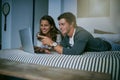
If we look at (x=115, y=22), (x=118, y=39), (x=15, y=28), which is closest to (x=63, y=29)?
(x=118, y=39)

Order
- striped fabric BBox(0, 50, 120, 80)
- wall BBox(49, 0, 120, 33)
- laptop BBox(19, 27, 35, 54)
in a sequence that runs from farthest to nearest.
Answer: wall BBox(49, 0, 120, 33) < laptop BBox(19, 27, 35, 54) < striped fabric BBox(0, 50, 120, 80)

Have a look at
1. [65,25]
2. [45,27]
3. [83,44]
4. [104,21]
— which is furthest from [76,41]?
[104,21]

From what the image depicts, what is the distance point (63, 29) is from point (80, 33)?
41 cm

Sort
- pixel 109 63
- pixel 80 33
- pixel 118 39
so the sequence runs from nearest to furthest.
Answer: pixel 109 63 < pixel 80 33 < pixel 118 39

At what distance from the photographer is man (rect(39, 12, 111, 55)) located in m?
1.38

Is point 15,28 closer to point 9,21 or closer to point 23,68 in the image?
point 9,21

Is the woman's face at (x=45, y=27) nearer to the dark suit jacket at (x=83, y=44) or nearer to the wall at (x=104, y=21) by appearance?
the dark suit jacket at (x=83, y=44)

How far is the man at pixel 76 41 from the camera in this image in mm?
1384

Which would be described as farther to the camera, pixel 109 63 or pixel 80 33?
pixel 80 33

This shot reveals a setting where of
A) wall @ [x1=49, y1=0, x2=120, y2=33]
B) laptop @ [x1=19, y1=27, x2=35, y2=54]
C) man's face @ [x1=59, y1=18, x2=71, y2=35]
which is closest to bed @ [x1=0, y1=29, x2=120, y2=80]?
laptop @ [x1=19, y1=27, x2=35, y2=54]

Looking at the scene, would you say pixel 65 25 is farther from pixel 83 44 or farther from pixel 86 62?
pixel 86 62

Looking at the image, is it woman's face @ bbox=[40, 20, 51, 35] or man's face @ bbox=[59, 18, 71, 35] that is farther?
woman's face @ bbox=[40, 20, 51, 35]

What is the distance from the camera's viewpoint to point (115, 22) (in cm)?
234

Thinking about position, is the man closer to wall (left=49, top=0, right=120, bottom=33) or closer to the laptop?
the laptop
